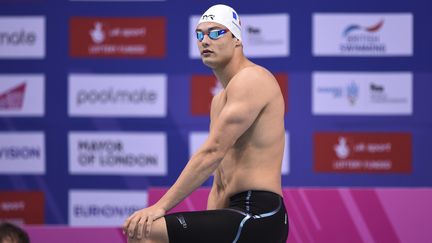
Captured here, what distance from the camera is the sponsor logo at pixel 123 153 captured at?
6.29 metres

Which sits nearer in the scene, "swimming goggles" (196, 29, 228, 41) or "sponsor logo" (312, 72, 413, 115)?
"swimming goggles" (196, 29, 228, 41)

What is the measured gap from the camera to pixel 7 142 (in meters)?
6.40

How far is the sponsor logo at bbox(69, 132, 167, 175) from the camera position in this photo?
20.6 feet

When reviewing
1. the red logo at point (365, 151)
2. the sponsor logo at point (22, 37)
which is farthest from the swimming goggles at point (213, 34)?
the sponsor logo at point (22, 37)

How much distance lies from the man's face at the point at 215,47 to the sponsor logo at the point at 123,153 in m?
3.15

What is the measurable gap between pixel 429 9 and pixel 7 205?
154 inches

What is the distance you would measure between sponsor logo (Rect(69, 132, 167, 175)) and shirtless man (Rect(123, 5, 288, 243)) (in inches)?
Answer: 117

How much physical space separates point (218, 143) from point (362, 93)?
341 centimetres

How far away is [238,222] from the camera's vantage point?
9.57 feet

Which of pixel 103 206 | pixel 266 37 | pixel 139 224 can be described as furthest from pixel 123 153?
pixel 139 224

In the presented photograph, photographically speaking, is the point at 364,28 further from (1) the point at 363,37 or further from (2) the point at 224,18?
(2) the point at 224,18

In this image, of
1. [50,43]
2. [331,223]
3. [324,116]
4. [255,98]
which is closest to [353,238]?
[331,223]

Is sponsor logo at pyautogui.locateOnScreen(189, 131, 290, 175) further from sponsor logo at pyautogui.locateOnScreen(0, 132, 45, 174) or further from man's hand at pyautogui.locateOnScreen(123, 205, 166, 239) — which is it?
man's hand at pyautogui.locateOnScreen(123, 205, 166, 239)

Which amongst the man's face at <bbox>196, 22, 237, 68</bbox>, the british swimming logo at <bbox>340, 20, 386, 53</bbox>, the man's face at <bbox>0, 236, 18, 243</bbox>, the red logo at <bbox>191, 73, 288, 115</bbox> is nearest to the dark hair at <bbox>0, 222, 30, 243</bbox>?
the man's face at <bbox>0, 236, 18, 243</bbox>
